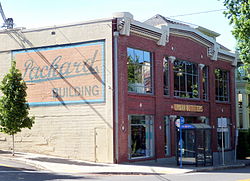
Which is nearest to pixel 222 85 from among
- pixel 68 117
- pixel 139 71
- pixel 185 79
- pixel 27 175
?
pixel 185 79

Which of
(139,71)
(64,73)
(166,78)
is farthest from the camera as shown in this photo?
(166,78)

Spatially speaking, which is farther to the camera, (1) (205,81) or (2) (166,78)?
(1) (205,81)

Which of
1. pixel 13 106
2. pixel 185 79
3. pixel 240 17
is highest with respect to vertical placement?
pixel 240 17

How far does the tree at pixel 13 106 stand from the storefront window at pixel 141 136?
6182 mm

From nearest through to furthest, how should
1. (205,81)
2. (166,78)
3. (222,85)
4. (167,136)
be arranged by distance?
(167,136), (166,78), (205,81), (222,85)

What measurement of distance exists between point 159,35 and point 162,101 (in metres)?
4.39

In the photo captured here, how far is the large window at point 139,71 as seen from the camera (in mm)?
25891

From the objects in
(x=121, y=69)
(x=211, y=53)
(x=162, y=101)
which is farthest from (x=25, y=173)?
(x=211, y=53)

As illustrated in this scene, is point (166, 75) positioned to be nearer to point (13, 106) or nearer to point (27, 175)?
point (13, 106)

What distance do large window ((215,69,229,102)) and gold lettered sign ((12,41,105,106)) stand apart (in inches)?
564

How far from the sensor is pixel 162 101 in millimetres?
28328

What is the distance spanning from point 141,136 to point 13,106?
802cm

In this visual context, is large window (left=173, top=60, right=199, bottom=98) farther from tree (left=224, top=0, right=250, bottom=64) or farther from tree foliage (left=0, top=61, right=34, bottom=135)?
tree foliage (left=0, top=61, right=34, bottom=135)

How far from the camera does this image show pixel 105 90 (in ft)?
81.3
